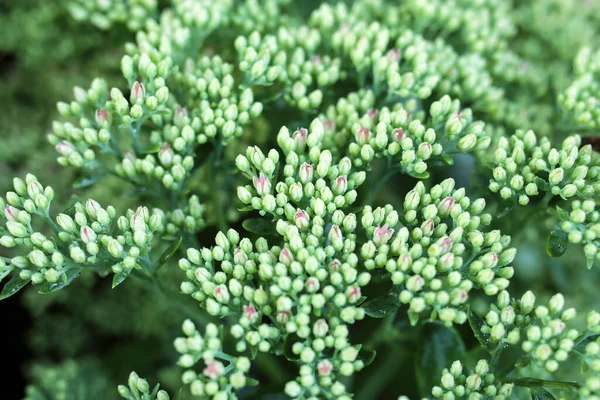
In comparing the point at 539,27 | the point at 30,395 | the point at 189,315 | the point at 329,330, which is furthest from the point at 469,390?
the point at 539,27

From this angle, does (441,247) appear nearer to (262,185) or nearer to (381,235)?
(381,235)

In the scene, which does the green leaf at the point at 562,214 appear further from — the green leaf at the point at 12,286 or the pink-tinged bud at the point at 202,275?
the green leaf at the point at 12,286

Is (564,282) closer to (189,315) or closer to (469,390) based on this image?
(469,390)

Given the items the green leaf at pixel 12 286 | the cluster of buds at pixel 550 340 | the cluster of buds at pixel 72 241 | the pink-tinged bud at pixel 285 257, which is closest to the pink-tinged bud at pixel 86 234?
the cluster of buds at pixel 72 241

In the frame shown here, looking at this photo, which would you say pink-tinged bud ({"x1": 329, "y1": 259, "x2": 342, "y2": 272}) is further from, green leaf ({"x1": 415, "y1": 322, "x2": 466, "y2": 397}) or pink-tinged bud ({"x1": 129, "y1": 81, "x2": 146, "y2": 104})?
pink-tinged bud ({"x1": 129, "y1": 81, "x2": 146, "y2": 104})

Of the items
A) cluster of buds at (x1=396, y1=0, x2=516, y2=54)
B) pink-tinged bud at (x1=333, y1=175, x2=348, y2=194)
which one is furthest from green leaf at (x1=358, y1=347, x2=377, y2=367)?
cluster of buds at (x1=396, y1=0, x2=516, y2=54)

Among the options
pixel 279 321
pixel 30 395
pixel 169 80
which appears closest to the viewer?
pixel 279 321
